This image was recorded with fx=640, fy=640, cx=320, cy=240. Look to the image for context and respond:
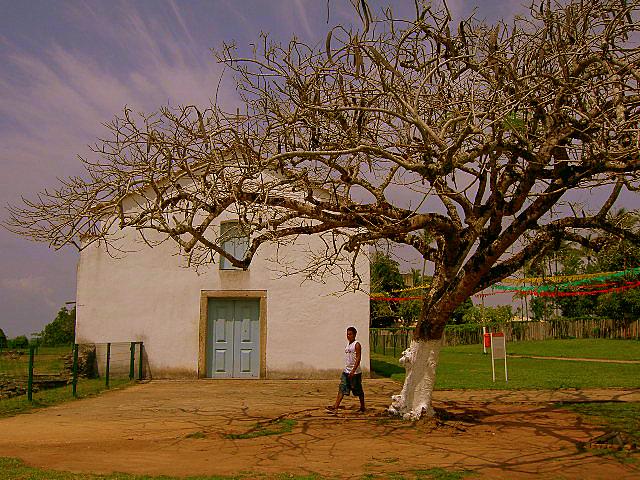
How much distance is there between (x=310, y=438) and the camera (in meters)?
8.77

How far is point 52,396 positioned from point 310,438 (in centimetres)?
758

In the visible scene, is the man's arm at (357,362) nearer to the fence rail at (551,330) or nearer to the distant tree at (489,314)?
the fence rail at (551,330)

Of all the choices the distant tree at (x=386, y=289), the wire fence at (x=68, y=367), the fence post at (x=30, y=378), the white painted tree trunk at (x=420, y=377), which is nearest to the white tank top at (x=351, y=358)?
the white painted tree trunk at (x=420, y=377)

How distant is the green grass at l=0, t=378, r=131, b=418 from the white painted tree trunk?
707 cm

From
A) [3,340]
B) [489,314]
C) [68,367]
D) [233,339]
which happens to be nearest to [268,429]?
[233,339]

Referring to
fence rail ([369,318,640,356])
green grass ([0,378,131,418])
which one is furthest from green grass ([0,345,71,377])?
fence rail ([369,318,640,356])

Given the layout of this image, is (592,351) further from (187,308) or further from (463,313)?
(187,308)

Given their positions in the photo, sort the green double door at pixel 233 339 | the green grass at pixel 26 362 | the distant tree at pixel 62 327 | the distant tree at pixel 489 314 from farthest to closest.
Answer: the distant tree at pixel 489 314 < the distant tree at pixel 62 327 < the green double door at pixel 233 339 < the green grass at pixel 26 362

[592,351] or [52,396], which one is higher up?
[592,351]

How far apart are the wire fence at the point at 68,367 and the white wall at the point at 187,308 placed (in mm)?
479

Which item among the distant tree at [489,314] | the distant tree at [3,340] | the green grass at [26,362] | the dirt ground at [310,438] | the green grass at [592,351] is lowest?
the dirt ground at [310,438]

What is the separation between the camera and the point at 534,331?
44.5m

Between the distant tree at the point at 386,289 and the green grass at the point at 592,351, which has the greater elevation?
the distant tree at the point at 386,289

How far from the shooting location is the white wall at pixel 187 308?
17375 mm
